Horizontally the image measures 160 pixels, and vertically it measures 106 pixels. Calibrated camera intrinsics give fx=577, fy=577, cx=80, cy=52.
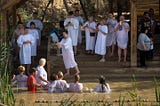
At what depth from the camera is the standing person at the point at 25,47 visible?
725 inches

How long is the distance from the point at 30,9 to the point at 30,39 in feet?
42.9

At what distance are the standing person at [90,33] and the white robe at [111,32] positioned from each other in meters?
0.50

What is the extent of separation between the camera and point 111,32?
64.0 feet

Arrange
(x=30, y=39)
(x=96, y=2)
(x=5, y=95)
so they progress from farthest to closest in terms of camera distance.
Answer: (x=96, y=2) < (x=30, y=39) < (x=5, y=95)

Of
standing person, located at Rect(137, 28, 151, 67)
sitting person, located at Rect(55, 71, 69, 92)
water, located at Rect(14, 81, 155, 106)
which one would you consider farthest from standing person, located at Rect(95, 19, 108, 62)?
sitting person, located at Rect(55, 71, 69, 92)

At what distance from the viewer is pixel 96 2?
29.2 metres

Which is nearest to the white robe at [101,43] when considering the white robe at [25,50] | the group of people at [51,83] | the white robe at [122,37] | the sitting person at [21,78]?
the white robe at [122,37]

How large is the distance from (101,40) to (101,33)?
0.25 metres

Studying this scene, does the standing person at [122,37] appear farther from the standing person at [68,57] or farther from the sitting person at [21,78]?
the sitting person at [21,78]

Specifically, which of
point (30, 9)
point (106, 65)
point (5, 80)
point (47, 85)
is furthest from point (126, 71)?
point (30, 9)

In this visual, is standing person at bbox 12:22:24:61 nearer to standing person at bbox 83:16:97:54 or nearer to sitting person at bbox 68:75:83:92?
standing person at bbox 83:16:97:54

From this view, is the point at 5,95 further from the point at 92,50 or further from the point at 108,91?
the point at 92,50

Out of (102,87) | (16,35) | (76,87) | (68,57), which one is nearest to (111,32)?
(68,57)

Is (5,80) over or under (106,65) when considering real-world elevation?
over
